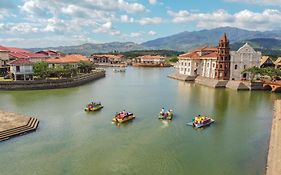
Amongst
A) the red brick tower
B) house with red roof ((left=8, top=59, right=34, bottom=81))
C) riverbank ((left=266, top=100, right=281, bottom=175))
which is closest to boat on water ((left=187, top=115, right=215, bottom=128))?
riverbank ((left=266, top=100, right=281, bottom=175))

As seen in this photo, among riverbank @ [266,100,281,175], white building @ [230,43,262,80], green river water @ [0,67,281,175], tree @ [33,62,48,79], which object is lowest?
green river water @ [0,67,281,175]

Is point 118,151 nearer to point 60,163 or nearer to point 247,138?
point 60,163

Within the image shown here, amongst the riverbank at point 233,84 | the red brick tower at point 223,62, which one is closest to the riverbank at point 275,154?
the riverbank at point 233,84

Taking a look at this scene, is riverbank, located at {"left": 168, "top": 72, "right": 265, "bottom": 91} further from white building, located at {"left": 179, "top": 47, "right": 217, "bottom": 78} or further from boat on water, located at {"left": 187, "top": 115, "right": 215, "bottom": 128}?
boat on water, located at {"left": 187, "top": 115, "right": 215, "bottom": 128}

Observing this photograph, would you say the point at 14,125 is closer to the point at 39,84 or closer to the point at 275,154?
the point at 275,154

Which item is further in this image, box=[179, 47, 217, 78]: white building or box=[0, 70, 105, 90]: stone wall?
box=[179, 47, 217, 78]: white building

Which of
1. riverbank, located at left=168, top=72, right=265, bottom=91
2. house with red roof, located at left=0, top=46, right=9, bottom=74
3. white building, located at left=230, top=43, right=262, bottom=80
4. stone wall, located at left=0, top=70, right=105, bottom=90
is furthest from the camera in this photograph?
house with red roof, located at left=0, top=46, right=9, bottom=74

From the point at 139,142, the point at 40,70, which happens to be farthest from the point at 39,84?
the point at 139,142
